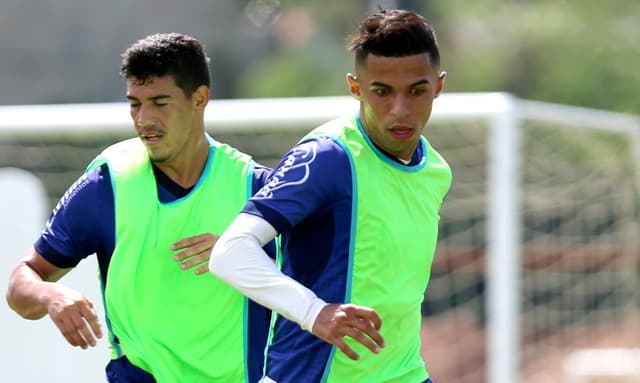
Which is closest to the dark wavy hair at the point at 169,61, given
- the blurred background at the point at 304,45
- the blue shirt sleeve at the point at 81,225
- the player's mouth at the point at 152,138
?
the player's mouth at the point at 152,138

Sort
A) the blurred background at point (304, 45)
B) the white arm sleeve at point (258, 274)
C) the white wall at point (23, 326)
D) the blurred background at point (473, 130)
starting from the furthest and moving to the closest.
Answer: the blurred background at point (304, 45) < the blurred background at point (473, 130) < the white wall at point (23, 326) < the white arm sleeve at point (258, 274)

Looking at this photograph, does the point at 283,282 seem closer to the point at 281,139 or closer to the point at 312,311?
the point at 312,311

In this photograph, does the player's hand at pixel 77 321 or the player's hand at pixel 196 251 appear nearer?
the player's hand at pixel 77 321

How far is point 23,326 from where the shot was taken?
6.71 meters

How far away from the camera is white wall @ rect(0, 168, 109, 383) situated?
661cm

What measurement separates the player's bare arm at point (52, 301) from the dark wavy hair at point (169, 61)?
2.15 feet

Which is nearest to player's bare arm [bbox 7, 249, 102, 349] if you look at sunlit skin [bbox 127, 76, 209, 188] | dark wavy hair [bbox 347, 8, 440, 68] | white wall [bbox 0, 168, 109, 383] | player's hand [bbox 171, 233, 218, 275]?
player's hand [bbox 171, 233, 218, 275]

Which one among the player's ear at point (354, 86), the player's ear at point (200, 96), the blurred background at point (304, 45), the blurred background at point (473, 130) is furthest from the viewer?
the blurred background at point (304, 45)

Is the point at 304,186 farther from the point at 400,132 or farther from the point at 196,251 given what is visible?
the point at 196,251

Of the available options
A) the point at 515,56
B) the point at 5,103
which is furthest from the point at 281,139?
the point at 515,56

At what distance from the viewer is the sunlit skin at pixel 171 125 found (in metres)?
4.51

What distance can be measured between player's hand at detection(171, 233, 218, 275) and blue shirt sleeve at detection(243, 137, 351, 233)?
1.62ft

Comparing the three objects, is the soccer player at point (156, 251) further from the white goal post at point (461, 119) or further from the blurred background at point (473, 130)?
the white goal post at point (461, 119)

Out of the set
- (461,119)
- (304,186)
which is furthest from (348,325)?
(461,119)
